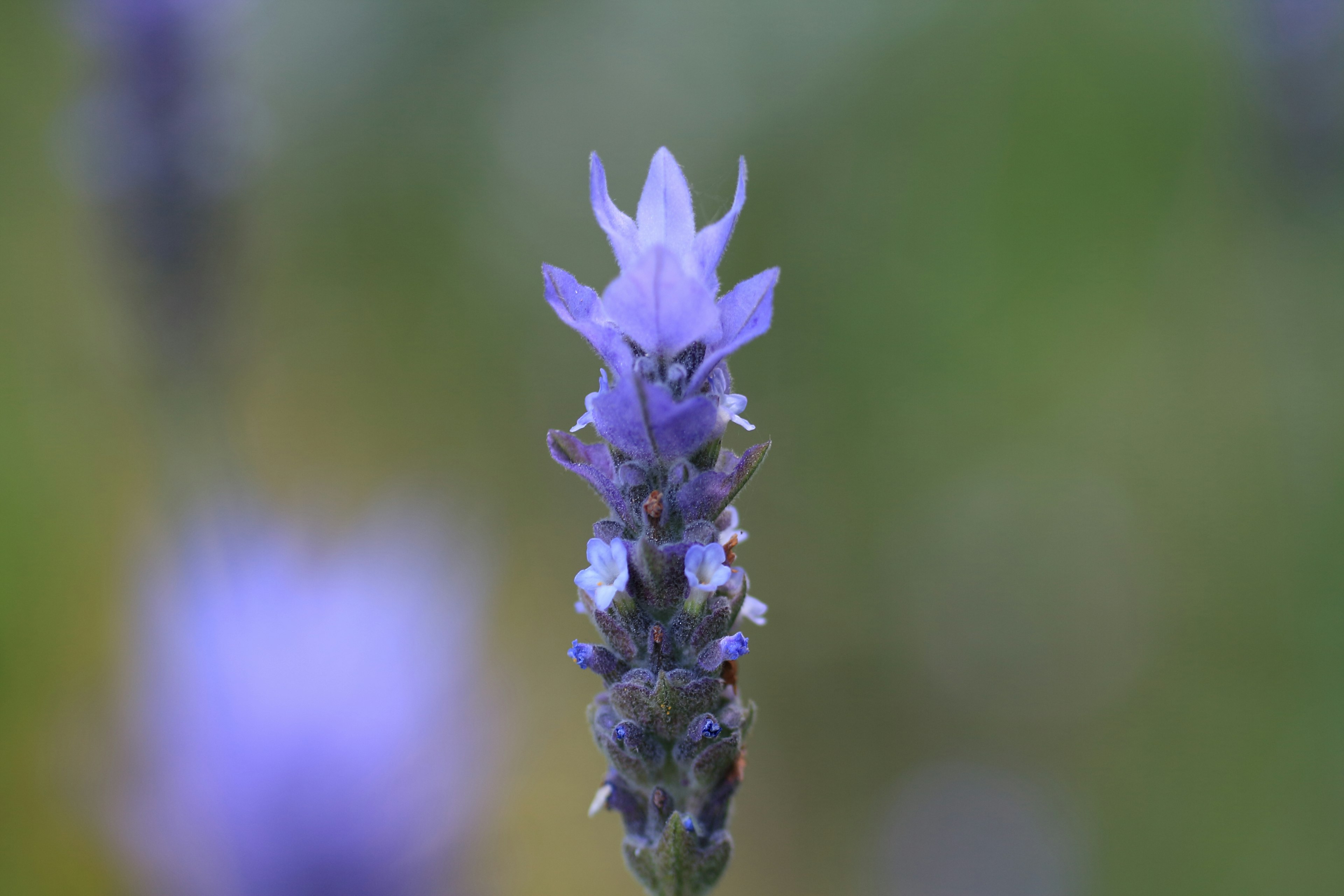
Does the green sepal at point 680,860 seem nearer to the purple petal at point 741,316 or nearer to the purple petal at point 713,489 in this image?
the purple petal at point 713,489

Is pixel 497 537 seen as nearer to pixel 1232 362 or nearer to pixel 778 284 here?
pixel 778 284

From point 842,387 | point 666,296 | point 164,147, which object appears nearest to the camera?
point 666,296

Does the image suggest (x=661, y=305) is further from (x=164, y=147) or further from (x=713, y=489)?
(x=164, y=147)

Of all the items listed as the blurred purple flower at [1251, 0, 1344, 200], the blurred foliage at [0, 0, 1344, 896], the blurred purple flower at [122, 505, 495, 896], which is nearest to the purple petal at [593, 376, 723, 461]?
the blurred purple flower at [122, 505, 495, 896]

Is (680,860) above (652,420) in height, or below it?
below

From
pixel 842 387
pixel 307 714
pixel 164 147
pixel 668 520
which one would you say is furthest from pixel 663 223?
pixel 842 387

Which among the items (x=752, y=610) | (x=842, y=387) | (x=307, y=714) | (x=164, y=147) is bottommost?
(x=752, y=610)

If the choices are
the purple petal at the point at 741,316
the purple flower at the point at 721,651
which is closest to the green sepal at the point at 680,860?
the purple flower at the point at 721,651
